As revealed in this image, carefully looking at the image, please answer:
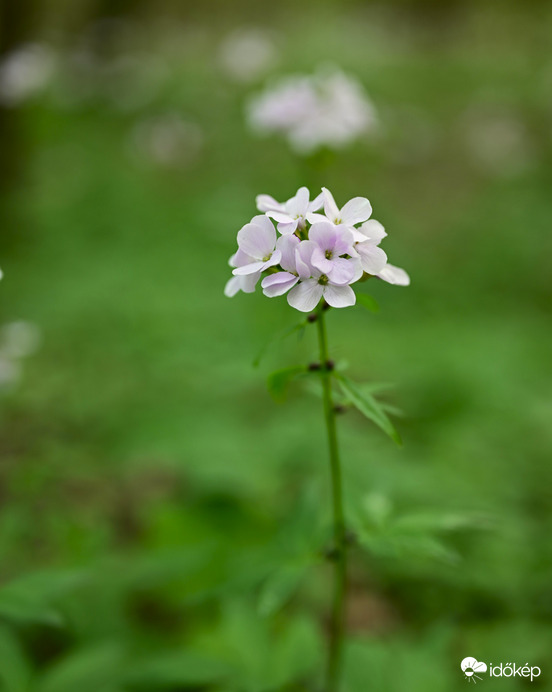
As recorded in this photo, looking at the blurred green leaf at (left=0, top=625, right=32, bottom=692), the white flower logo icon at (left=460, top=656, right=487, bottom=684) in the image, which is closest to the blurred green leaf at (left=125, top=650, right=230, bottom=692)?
the blurred green leaf at (left=0, top=625, right=32, bottom=692)

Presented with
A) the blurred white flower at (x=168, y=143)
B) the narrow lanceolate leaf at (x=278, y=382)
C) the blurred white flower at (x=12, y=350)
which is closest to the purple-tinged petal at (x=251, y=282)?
the narrow lanceolate leaf at (x=278, y=382)

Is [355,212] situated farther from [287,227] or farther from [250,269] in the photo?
[250,269]

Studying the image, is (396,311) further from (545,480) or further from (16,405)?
(16,405)

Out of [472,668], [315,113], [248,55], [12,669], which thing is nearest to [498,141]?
[248,55]

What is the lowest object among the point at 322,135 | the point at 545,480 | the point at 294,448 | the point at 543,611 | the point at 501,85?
the point at 543,611

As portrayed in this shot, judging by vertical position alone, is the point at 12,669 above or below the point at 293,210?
below

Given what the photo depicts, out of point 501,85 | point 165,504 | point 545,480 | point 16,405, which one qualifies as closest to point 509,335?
point 545,480
